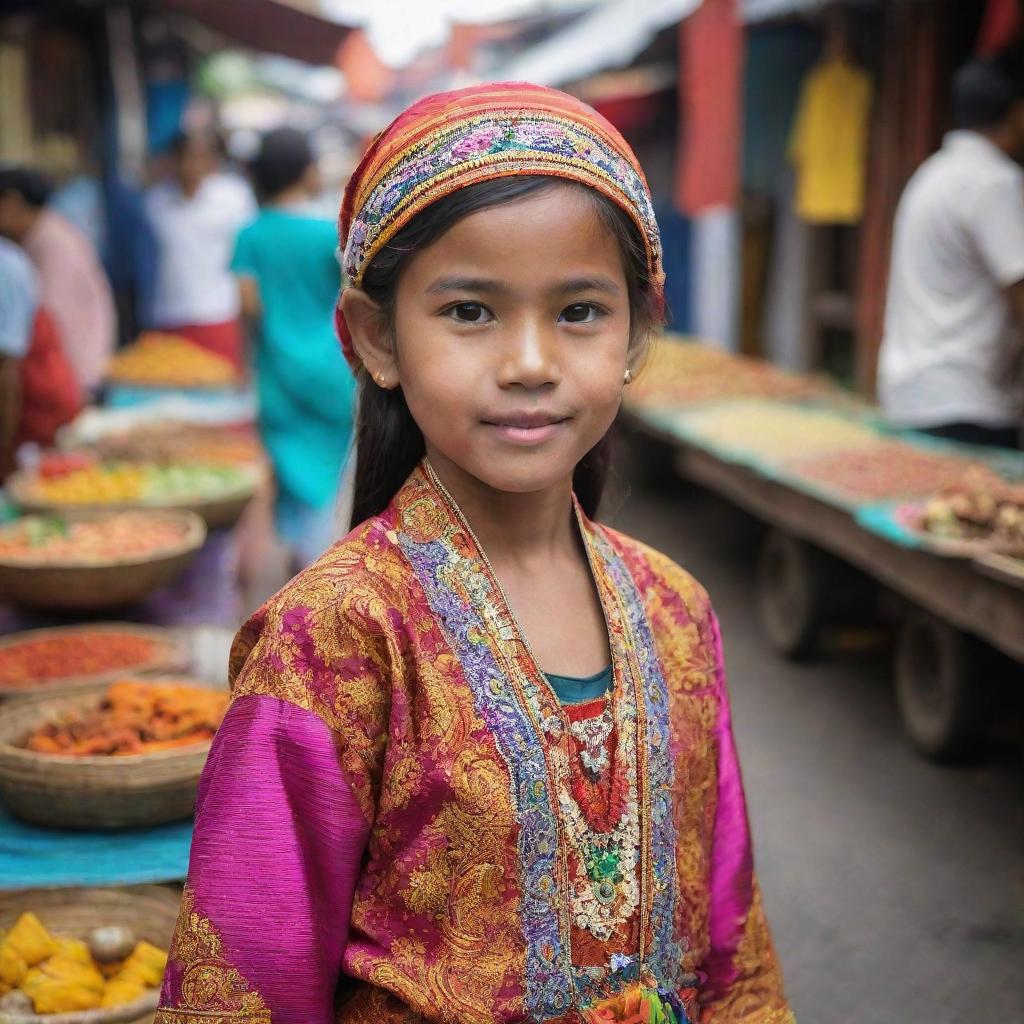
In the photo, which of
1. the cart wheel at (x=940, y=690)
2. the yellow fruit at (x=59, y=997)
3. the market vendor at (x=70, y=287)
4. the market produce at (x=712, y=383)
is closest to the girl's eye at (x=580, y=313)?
the yellow fruit at (x=59, y=997)

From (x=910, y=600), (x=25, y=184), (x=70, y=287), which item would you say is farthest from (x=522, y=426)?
(x=70, y=287)

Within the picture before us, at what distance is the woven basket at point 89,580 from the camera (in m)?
Result: 3.17

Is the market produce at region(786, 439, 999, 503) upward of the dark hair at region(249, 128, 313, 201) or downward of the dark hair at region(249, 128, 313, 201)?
downward

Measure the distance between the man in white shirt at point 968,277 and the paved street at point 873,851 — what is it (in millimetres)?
1177

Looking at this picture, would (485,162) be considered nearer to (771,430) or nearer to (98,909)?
(98,909)

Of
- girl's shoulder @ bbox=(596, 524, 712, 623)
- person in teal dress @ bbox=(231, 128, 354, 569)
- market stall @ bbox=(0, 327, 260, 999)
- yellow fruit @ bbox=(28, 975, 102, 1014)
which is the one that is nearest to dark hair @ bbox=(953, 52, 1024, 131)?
person in teal dress @ bbox=(231, 128, 354, 569)

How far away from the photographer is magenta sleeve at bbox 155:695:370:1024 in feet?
3.92

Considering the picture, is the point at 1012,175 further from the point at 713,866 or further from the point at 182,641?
the point at 713,866

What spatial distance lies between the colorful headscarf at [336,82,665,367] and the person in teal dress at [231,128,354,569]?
11.7ft

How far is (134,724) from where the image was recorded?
2.27m

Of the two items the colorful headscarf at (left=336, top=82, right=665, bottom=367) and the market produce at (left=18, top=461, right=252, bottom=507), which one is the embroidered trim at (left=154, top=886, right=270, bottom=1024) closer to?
the colorful headscarf at (left=336, top=82, right=665, bottom=367)

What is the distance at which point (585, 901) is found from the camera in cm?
130

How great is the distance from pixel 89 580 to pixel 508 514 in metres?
2.06

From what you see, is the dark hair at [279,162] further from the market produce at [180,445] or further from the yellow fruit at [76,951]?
the yellow fruit at [76,951]
